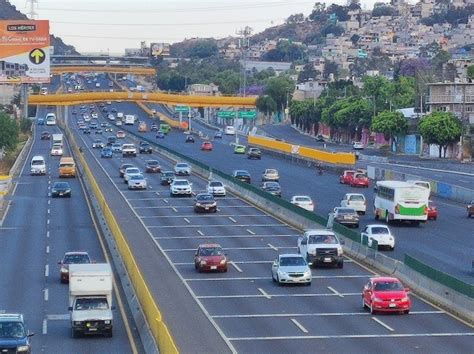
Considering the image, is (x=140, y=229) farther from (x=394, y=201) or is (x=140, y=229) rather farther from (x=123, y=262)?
(x=123, y=262)

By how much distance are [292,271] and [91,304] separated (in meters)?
11.7

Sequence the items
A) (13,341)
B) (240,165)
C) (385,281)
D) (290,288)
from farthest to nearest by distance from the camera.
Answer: (240,165) → (290,288) → (385,281) → (13,341)

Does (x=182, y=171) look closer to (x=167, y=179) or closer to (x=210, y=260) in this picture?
Answer: (x=167, y=179)

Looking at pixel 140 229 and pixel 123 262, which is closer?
pixel 123 262

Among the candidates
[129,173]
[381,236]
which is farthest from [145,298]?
[129,173]

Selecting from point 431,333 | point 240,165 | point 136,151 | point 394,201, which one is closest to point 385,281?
point 431,333

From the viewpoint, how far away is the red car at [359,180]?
99.3 m

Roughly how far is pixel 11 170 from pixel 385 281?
244 feet

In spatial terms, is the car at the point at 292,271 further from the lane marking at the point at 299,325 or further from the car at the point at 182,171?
the car at the point at 182,171

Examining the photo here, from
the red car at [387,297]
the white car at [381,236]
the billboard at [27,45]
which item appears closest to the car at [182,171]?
the billboard at [27,45]

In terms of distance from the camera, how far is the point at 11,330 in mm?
32812

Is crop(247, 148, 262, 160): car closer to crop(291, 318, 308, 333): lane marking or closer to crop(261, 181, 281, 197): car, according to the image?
crop(261, 181, 281, 197): car

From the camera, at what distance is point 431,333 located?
37438 mm

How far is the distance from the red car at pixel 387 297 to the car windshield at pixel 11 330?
12247 mm
